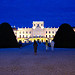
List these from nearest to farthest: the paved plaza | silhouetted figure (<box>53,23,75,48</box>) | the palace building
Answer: the paved plaza
silhouetted figure (<box>53,23,75,48</box>)
the palace building

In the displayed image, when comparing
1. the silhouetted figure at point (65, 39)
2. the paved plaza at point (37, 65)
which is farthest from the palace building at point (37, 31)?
the paved plaza at point (37, 65)

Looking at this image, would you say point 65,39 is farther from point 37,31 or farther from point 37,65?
point 37,31

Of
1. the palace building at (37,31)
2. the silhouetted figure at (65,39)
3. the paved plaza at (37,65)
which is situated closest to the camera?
the paved plaza at (37,65)

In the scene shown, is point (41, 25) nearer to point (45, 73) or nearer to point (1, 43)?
point (1, 43)

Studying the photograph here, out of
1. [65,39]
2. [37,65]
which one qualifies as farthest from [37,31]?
[37,65]

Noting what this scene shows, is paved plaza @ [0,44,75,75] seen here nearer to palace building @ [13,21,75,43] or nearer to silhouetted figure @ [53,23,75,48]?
silhouetted figure @ [53,23,75,48]

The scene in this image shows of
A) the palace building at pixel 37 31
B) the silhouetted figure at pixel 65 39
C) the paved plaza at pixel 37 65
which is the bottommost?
the paved plaza at pixel 37 65

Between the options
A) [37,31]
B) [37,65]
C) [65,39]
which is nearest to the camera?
[37,65]

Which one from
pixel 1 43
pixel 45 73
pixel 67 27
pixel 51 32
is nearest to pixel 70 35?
pixel 67 27

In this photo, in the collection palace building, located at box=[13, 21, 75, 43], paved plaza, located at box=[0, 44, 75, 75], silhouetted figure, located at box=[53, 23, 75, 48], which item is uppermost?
palace building, located at box=[13, 21, 75, 43]

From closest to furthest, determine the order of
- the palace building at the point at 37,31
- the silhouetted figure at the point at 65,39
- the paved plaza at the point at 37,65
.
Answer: the paved plaza at the point at 37,65 < the silhouetted figure at the point at 65,39 < the palace building at the point at 37,31

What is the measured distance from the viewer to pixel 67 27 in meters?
24.0

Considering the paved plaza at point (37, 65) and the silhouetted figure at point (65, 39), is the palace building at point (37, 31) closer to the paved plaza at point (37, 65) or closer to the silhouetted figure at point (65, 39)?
the silhouetted figure at point (65, 39)

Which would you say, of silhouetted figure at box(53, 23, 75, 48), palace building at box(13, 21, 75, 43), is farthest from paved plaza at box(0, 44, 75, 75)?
palace building at box(13, 21, 75, 43)
